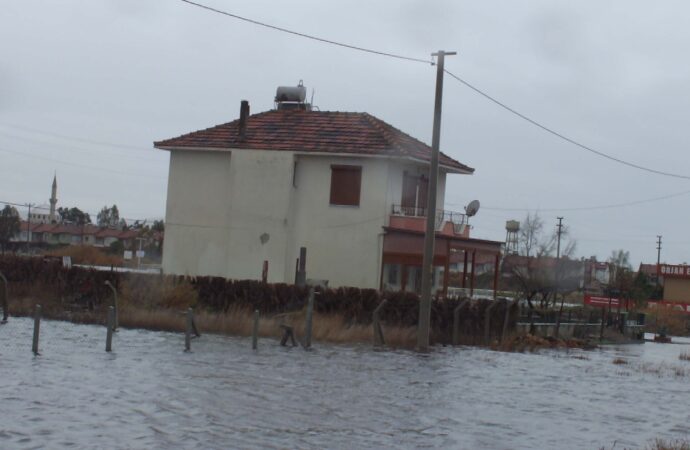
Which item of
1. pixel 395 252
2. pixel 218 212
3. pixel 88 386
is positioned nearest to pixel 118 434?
pixel 88 386

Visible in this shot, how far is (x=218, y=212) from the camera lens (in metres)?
46.0

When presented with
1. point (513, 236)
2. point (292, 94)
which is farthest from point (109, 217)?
point (292, 94)

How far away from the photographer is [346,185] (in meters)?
44.0

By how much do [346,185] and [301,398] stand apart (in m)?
26.4

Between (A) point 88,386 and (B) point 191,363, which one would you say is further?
(B) point 191,363

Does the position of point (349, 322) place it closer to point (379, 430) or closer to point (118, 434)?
point (379, 430)

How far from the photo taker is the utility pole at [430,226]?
29234 mm

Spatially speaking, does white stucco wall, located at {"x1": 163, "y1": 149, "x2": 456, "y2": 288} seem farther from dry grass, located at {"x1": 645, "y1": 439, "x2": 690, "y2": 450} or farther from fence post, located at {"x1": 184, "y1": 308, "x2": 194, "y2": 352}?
dry grass, located at {"x1": 645, "y1": 439, "x2": 690, "y2": 450}

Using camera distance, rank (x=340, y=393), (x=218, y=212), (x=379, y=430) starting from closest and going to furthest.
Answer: (x=379, y=430) → (x=340, y=393) → (x=218, y=212)

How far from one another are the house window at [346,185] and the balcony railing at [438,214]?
1.85m

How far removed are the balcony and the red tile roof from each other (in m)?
2.34

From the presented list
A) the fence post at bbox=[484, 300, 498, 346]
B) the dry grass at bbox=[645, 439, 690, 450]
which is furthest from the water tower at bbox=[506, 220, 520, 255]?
the dry grass at bbox=[645, 439, 690, 450]

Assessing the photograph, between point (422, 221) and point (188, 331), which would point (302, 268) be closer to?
point (422, 221)

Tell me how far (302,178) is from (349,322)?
39.7ft
